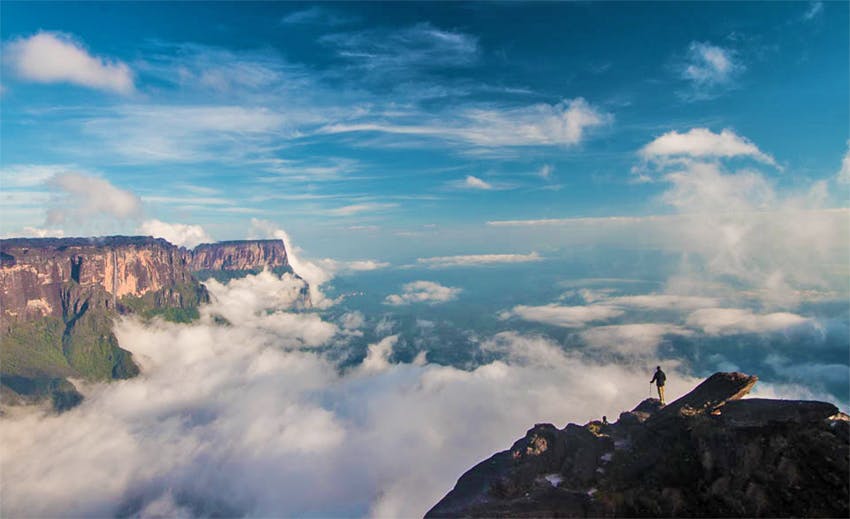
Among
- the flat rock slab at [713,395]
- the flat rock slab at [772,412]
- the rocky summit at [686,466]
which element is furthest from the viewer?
the flat rock slab at [713,395]

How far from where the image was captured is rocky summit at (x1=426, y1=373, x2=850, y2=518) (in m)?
27.9

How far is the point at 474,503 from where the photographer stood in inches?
1512

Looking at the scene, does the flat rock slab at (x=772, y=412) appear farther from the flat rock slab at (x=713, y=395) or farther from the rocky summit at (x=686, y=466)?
the flat rock slab at (x=713, y=395)

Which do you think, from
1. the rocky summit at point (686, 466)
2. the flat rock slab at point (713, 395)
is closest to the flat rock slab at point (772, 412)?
the rocky summit at point (686, 466)

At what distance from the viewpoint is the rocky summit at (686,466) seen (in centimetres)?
2786

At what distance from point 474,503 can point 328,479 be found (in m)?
155

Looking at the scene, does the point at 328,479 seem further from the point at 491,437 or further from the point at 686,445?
the point at 686,445

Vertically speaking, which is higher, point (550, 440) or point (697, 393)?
point (697, 393)

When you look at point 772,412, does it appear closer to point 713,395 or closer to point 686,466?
point 713,395

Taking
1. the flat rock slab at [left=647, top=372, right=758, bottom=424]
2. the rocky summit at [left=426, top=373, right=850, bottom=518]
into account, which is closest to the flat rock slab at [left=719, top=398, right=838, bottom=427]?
the rocky summit at [left=426, top=373, right=850, bottom=518]

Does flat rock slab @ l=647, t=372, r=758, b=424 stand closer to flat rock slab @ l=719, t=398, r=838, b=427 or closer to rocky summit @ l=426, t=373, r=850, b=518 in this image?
rocky summit @ l=426, t=373, r=850, b=518

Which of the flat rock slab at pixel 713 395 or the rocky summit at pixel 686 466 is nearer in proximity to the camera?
the rocky summit at pixel 686 466

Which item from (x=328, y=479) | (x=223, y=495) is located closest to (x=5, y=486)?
(x=223, y=495)

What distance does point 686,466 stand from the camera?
3250 cm
